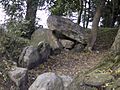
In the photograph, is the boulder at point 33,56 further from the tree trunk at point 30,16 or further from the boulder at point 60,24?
the tree trunk at point 30,16

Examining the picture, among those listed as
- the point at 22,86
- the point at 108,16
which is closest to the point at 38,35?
the point at 22,86

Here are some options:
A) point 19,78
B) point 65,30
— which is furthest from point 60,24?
point 19,78

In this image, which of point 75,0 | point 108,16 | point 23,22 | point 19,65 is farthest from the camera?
point 108,16

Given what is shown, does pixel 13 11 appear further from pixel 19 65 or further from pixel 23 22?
pixel 19 65

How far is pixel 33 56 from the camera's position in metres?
7.52

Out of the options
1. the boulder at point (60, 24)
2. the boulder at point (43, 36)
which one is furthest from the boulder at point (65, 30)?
the boulder at point (43, 36)

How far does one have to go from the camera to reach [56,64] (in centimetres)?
812

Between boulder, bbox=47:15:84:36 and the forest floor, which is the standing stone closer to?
the forest floor

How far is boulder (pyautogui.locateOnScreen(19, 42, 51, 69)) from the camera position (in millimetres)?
7301

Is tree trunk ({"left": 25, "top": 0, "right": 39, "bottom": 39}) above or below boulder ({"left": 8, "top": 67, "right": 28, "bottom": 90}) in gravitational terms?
above

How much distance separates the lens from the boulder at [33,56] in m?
7.30

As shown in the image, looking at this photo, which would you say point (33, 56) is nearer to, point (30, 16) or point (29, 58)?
point (29, 58)

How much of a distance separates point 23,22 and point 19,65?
10.9 feet

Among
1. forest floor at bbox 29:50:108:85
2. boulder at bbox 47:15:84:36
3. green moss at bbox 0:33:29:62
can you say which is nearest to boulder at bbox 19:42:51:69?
forest floor at bbox 29:50:108:85
